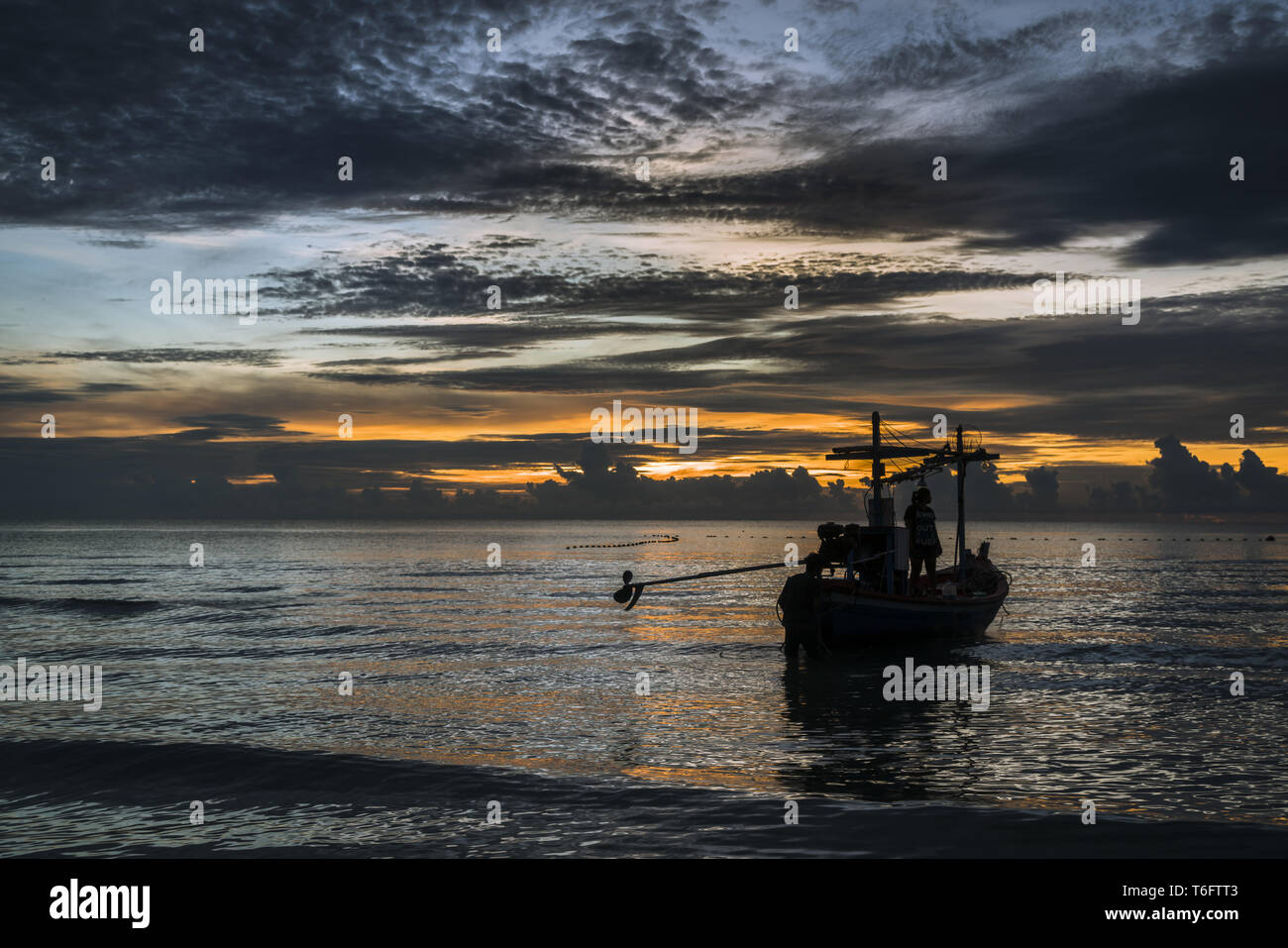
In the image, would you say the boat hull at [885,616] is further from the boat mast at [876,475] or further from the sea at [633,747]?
the boat mast at [876,475]

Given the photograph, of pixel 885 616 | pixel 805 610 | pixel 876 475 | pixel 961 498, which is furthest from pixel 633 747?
pixel 961 498

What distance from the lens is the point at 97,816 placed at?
11852 mm

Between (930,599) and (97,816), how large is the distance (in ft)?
75.5

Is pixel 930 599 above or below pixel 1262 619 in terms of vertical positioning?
above

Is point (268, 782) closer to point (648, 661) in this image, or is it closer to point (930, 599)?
point (648, 661)

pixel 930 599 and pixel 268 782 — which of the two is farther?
pixel 930 599

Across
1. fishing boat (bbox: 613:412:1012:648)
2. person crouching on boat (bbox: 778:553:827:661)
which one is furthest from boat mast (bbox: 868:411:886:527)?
person crouching on boat (bbox: 778:553:827:661)

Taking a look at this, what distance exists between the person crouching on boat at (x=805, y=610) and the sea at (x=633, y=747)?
839 millimetres

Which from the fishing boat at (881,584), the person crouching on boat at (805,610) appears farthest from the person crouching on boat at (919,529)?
the person crouching on boat at (805,610)

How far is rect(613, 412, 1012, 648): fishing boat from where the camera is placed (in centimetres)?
2611

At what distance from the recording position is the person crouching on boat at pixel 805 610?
77.8ft

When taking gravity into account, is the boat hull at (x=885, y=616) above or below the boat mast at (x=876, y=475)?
below
